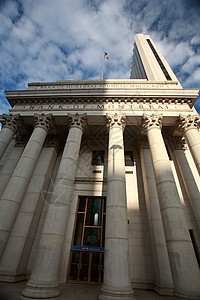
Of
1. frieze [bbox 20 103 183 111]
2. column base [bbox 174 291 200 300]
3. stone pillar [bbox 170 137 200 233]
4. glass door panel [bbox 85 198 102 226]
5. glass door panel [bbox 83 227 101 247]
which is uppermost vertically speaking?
frieze [bbox 20 103 183 111]

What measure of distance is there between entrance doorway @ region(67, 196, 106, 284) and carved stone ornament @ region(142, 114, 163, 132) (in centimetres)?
839

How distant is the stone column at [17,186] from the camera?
1005 cm

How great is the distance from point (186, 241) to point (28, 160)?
40.6ft

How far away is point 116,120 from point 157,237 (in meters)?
10.4

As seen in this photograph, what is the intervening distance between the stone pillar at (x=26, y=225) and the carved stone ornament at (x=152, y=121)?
33.8 feet

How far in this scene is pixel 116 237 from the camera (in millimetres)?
8453

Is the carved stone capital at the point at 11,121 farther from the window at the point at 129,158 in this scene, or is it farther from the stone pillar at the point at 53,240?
the window at the point at 129,158

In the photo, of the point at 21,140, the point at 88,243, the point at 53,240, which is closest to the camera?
the point at 53,240

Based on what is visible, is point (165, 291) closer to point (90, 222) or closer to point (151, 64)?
point (90, 222)

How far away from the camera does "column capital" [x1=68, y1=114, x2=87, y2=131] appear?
46.4ft

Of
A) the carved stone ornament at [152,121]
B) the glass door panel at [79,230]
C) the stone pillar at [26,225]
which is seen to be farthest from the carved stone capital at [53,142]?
the carved stone ornament at [152,121]

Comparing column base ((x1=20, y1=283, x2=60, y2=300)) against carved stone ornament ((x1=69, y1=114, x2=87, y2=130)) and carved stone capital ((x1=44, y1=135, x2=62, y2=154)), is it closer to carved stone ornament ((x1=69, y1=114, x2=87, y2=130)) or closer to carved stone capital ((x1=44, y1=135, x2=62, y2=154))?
carved stone ornament ((x1=69, y1=114, x2=87, y2=130))

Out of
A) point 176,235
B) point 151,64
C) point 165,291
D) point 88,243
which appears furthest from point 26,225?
point 151,64

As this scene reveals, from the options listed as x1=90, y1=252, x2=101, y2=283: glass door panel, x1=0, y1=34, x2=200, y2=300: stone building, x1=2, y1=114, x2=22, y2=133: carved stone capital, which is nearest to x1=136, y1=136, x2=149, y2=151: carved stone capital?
x1=0, y1=34, x2=200, y2=300: stone building
